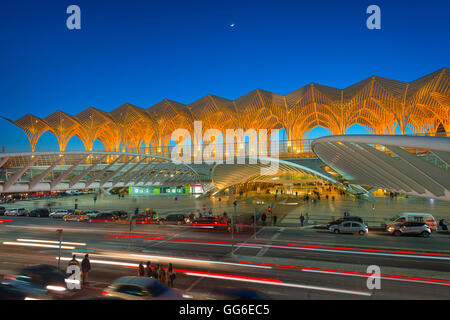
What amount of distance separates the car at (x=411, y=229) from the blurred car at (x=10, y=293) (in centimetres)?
1908

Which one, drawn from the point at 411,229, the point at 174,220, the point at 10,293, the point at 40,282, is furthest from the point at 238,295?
the point at 174,220

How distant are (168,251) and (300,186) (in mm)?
51894

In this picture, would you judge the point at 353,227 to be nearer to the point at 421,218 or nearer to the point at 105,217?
the point at 421,218

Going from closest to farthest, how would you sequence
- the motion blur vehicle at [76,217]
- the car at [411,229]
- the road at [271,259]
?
the road at [271,259], the car at [411,229], the motion blur vehicle at [76,217]

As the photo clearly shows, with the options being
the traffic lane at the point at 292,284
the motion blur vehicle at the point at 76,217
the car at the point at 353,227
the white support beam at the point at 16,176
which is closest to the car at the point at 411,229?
the car at the point at 353,227

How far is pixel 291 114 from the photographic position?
5359cm

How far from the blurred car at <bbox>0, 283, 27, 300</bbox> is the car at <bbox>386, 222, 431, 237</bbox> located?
19.1m

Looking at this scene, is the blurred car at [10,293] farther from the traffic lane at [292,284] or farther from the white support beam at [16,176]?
the white support beam at [16,176]

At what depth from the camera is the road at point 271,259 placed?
27.0 feet

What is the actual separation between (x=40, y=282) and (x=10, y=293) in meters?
0.83

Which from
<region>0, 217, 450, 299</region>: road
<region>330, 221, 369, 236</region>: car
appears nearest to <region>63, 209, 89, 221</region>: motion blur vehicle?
<region>0, 217, 450, 299</region>: road

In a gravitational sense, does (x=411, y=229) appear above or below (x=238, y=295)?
below

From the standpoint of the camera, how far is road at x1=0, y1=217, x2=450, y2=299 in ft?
27.0

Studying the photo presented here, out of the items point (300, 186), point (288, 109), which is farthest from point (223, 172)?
point (300, 186)
